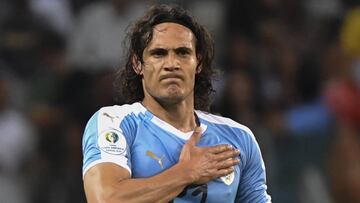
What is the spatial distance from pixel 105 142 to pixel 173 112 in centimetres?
53

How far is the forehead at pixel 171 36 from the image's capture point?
212 inches

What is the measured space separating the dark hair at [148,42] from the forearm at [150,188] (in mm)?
832

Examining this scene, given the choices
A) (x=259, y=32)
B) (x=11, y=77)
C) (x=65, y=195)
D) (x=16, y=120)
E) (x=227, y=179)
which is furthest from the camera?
(x=259, y=32)

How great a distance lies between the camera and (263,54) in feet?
35.2

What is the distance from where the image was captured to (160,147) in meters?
5.29

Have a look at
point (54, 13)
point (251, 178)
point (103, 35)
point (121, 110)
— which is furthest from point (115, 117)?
point (54, 13)

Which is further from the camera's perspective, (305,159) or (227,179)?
(305,159)

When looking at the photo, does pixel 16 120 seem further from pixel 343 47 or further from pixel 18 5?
pixel 343 47

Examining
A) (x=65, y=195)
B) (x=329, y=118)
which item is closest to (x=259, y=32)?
(x=329, y=118)

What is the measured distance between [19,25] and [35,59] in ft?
1.73

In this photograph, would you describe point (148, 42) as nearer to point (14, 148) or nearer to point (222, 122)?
point (222, 122)

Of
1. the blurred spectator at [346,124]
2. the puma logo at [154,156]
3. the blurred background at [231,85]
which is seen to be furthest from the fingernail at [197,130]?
the blurred spectator at [346,124]

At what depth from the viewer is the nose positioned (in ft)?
17.4

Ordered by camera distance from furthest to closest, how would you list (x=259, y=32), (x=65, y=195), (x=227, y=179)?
(x=259, y=32) < (x=65, y=195) < (x=227, y=179)
